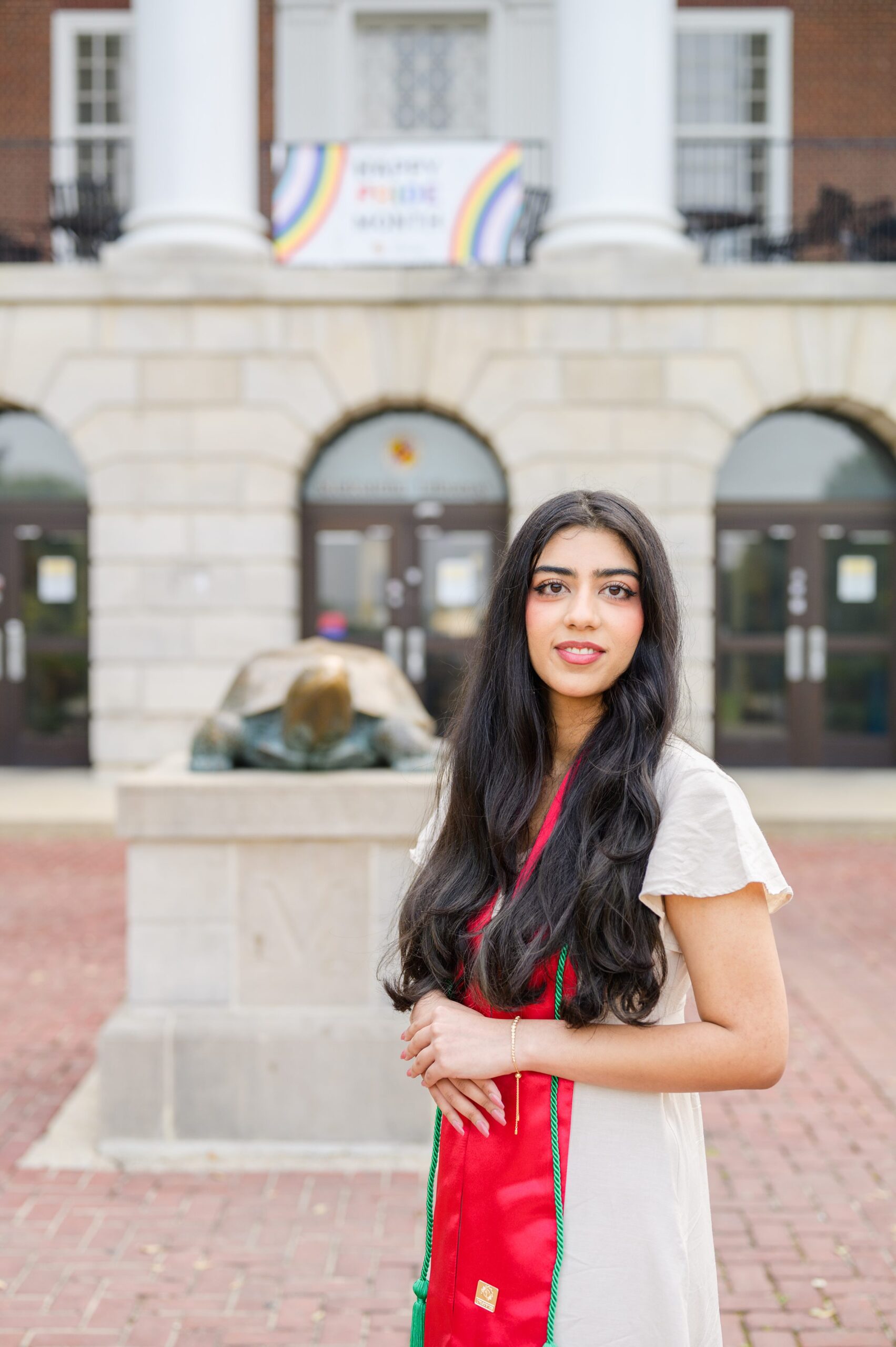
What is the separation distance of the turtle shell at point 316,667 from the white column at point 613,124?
903 cm

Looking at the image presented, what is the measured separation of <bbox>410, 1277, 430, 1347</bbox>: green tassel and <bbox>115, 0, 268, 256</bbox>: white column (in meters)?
12.4

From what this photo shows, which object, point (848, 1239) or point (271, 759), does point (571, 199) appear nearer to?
point (271, 759)

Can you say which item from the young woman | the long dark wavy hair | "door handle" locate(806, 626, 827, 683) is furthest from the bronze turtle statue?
"door handle" locate(806, 626, 827, 683)

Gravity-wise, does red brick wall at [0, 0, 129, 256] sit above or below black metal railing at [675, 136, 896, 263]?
above

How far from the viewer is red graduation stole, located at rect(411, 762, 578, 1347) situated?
5.32 feet

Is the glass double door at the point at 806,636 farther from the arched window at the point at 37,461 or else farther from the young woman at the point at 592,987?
the young woman at the point at 592,987

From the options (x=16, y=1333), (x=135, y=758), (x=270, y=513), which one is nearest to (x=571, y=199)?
(x=270, y=513)

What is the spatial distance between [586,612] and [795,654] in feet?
42.4

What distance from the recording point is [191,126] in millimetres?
12891

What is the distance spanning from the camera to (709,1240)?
5.77 ft

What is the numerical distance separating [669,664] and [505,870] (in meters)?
0.37

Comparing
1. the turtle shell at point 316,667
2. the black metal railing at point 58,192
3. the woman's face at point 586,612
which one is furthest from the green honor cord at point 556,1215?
the black metal railing at point 58,192

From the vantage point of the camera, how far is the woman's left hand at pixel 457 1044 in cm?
164

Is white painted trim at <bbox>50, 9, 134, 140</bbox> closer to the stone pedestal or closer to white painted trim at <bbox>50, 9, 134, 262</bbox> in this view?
white painted trim at <bbox>50, 9, 134, 262</bbox>
